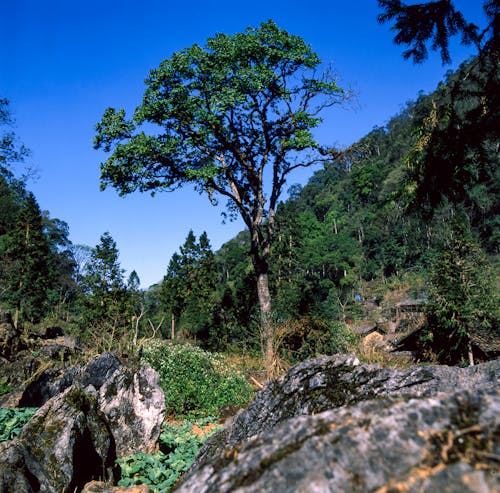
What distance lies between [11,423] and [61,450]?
71.0 inches

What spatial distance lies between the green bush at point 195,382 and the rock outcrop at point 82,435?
345cm

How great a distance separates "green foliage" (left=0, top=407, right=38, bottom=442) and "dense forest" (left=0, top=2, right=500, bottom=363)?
4595 millimetres

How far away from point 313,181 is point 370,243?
7000 cm

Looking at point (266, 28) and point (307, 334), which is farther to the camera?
point (266, 28)

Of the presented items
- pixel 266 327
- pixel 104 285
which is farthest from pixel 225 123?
pixel 104 285

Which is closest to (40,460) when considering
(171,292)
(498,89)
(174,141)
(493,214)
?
(498,89)

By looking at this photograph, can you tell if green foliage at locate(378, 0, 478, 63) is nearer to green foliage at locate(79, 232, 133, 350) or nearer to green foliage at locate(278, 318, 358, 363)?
green foliage at locate(278, 318, 358, 363)

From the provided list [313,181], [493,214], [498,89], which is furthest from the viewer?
[313,181]

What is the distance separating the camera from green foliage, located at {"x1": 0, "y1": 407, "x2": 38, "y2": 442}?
5.16 m

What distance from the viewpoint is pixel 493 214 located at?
5431 cm

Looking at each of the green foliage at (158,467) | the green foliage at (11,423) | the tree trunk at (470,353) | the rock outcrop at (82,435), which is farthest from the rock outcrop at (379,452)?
the tree trunk at (470,353)

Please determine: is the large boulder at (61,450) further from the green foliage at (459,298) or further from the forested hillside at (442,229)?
the green foliage at (459,298)

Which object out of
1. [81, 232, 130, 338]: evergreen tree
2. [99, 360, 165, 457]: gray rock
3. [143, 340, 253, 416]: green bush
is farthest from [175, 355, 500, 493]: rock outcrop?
[81, 232, 130, 338]: evergreen tree

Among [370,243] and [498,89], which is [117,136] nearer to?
[498,89]
